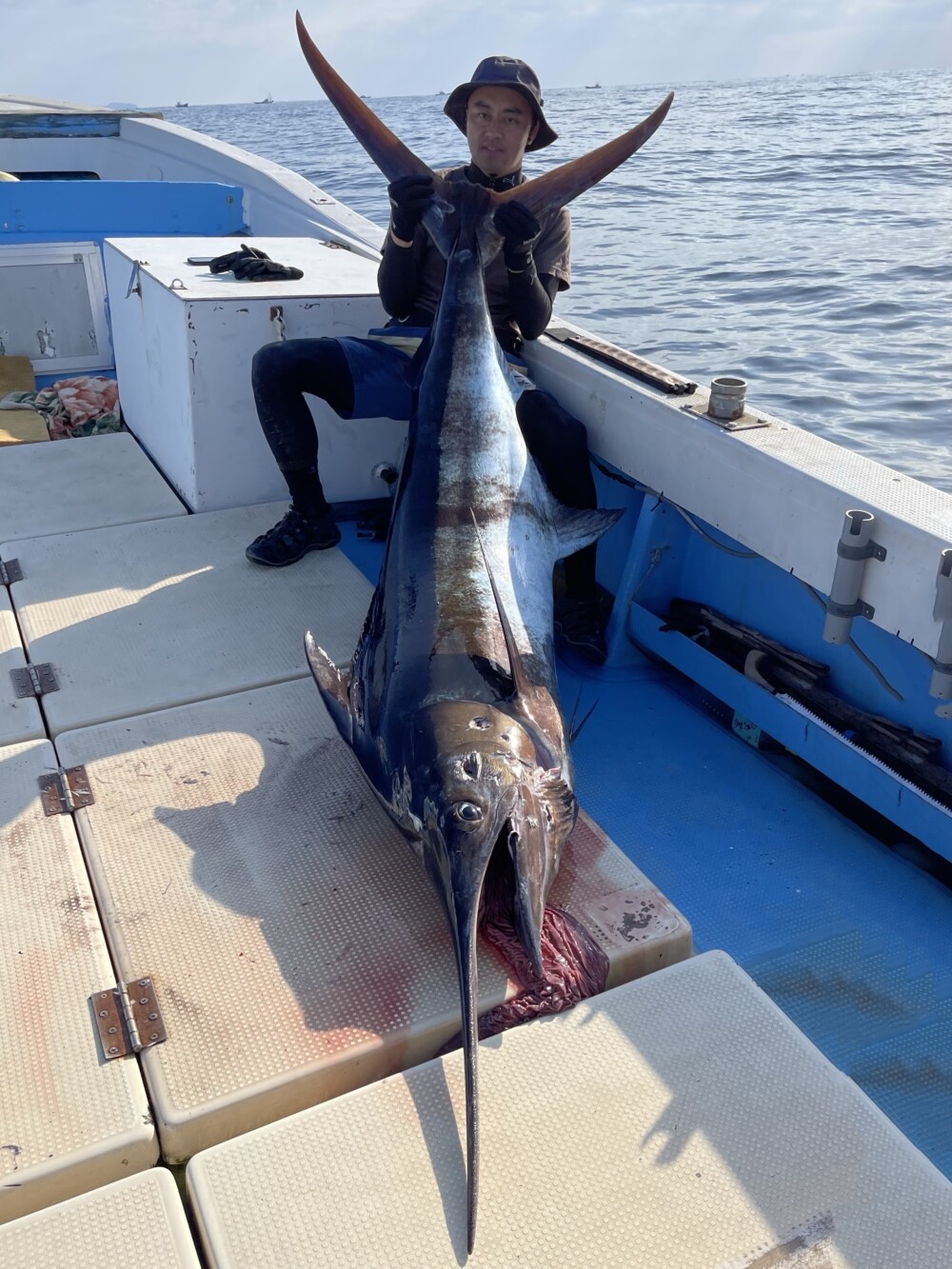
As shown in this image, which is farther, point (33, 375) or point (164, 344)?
point (33, 375)

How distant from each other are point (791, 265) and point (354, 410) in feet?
28.6

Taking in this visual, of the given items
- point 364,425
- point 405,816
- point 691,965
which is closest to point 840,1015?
point 691,965

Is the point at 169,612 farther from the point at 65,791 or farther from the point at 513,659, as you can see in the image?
the point at 513,659

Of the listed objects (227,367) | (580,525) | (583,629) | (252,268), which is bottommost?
(583,629)

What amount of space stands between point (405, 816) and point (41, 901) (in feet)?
2.29

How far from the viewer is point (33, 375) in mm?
5328

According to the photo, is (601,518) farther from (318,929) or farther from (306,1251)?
(306,1251)

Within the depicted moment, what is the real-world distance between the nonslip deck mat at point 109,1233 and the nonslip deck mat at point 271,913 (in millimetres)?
Result: 129

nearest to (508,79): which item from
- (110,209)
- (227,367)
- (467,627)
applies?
(227,367)

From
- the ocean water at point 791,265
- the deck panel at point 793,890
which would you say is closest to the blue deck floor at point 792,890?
the deck panel at point 793,890

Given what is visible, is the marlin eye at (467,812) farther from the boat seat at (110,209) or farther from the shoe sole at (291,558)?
the boat seat at (110,209)

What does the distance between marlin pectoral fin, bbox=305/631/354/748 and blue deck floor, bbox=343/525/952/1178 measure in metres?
0.65

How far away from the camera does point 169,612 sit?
116 inches

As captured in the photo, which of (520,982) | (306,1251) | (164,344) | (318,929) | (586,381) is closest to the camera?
(306,1251)
